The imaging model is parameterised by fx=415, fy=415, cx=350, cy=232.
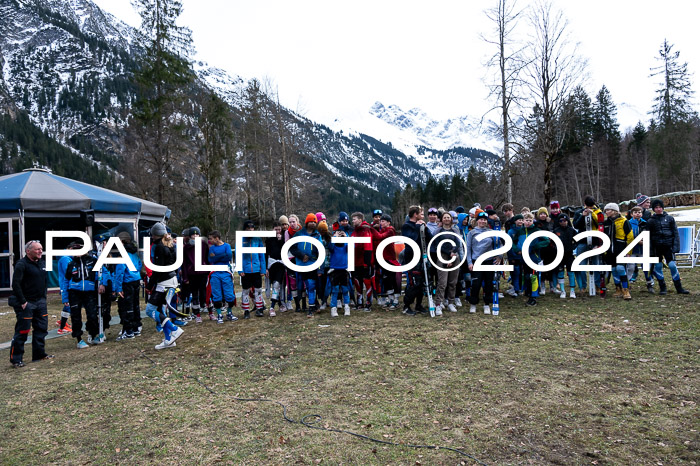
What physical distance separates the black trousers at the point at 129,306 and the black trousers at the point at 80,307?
430mm

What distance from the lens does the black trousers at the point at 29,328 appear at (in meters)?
6.51

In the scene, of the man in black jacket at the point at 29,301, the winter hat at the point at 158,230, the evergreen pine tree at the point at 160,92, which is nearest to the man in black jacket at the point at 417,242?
the winter hat at the point at 158,230

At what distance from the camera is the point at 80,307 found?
762cm

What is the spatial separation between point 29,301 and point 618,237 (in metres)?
11.1

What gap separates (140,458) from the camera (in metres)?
3.57

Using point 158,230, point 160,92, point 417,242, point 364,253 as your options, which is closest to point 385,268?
point 364,253

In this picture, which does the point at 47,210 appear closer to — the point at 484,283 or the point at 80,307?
the point at 80,307

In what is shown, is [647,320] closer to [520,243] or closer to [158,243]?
[520,243]

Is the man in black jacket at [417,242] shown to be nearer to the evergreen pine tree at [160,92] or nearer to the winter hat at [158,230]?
the winter hat at [158,230]

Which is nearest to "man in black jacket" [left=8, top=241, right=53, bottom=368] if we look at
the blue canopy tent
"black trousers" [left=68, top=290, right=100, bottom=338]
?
"black trousers" [left=68, top=290, right=100, bottom=338]

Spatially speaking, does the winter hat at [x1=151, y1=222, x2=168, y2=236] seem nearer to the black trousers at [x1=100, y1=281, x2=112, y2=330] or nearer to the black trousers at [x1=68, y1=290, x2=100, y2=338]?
the black trousers at [x1=100, y1=281, x2=112, y2=330]

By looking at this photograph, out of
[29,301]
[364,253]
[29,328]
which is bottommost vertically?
[29,328]

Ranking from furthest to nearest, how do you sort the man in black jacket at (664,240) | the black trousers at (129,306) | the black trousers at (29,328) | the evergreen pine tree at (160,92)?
the evergreen pine tree at (160,92)
the man in black jacket at (664,240)
the black trousers at (129,306)
the black trousers at (29,328)

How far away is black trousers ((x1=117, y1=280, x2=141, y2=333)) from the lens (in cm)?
785
